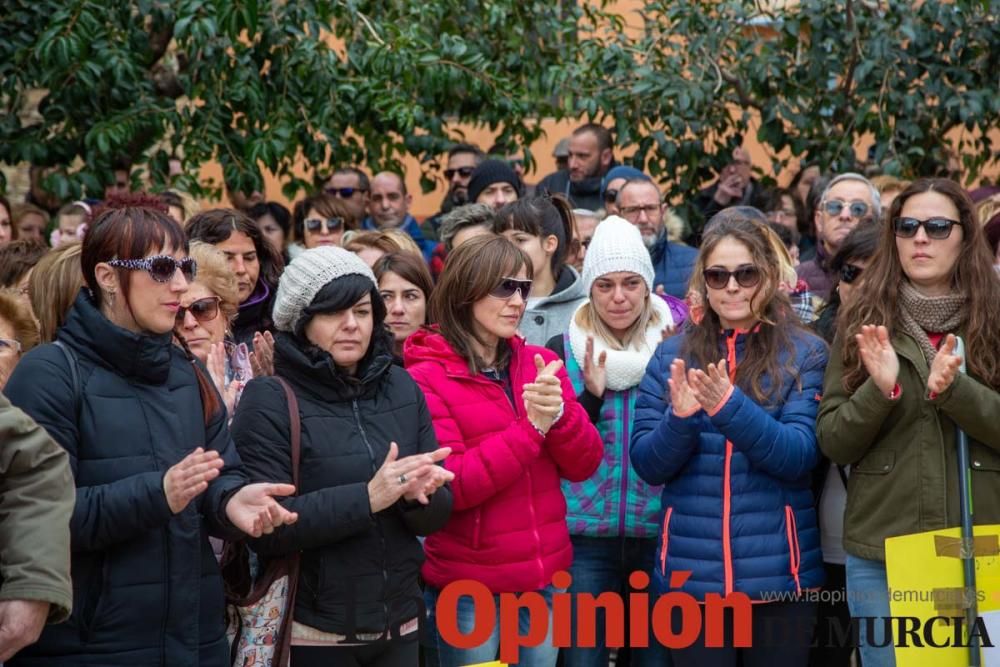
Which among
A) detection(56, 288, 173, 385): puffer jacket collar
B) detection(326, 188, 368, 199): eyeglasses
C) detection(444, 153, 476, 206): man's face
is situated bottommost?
detection(56, 288, 173, 385): puffer jacket collar

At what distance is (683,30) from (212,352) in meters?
4.97

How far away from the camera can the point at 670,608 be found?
506cm

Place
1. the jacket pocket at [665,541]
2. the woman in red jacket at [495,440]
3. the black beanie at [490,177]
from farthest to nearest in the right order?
the black beanie at [490,177] → the jacket pocket at [665,541] → the woman in red jacket at [495,440]

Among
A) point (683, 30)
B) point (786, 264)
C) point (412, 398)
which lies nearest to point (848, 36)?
point (683, 30)

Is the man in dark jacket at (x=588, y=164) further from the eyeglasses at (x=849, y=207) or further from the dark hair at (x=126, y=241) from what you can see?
the dark hair at (x=126, y=241)

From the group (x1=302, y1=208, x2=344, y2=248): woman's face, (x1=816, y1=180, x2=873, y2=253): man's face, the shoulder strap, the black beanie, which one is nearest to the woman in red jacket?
the shoulder strap

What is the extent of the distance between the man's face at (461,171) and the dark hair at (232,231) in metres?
2.64

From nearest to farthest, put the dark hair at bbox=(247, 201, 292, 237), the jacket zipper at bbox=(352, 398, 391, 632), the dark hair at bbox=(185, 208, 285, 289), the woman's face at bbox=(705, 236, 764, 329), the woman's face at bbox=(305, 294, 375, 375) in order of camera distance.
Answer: the jacket zipper at bbox=(352, 398, 391, 632) → the woman's face at bbox=(305, 294, 375, 375) → the woman's face at bbox=(705, 236, 764, 329) → the dark hair at bbox=(185, 208, 285, 289) → the dark hair at bbox=(247, 201, 292, 237)

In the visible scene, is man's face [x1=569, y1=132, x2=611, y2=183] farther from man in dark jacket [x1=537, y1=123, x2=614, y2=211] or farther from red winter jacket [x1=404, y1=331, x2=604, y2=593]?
red winter jacket [x1=404, y1=331, x2=604, y2=593]

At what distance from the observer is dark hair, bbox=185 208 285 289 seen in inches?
246

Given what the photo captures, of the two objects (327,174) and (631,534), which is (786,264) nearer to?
(631,534)

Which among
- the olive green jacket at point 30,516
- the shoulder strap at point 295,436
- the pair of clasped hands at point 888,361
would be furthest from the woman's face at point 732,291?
the olive green jacket at point 30,516

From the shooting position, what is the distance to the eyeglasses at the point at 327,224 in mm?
7707

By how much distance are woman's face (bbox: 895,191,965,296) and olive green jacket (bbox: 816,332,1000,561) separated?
0.24 metres
